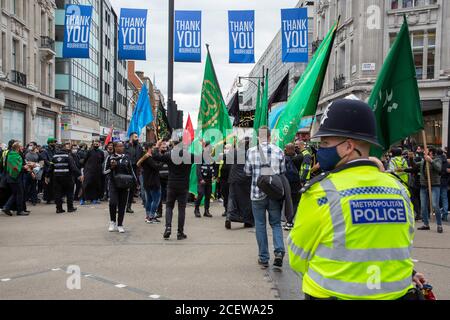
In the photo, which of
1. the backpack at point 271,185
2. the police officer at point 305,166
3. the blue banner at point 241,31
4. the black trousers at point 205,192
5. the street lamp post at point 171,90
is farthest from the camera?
the blue banner at point 241,31

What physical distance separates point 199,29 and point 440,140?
664 inches

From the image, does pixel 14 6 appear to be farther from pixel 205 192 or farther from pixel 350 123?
pixel 350 123

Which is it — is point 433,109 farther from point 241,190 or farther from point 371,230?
point 371,230

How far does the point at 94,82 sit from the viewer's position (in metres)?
54.4

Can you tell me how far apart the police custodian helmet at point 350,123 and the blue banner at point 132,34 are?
15.7 metres

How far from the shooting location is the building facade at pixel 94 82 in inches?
1695

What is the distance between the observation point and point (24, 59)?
31.4 meters

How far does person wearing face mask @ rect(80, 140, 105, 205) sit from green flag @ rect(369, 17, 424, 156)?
489 inches

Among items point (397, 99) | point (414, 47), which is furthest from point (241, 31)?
point (414, 47)

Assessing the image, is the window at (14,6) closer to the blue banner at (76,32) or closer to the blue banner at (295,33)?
the blue banner at (76,32)

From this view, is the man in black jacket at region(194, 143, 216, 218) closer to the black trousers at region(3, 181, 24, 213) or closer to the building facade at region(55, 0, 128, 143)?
the black trousers at region(3, 181, 24, 213)

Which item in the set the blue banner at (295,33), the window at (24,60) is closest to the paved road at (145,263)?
the blue banner at (295,33)

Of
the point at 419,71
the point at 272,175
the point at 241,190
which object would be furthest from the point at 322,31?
the point at 272,175

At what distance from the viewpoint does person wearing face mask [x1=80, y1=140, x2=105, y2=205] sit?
A: 15.5 m
